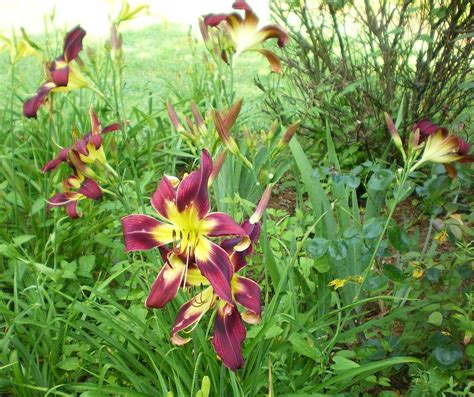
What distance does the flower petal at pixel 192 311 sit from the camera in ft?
4.58

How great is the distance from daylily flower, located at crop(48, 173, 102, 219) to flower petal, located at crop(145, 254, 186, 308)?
0.51 meters

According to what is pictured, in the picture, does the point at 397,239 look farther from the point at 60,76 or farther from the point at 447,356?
the point at 60,76

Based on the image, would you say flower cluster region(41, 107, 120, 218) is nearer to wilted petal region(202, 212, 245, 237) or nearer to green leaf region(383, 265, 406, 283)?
wilted petal region(202, 212, 245, 237)

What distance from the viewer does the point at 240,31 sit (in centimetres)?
174

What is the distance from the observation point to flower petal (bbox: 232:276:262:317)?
54.6 inches

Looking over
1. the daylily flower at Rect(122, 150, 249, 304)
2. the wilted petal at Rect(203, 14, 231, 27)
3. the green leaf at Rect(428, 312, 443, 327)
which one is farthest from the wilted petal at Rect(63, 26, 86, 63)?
the green leaf at Rect(428, 312, 443, 327)

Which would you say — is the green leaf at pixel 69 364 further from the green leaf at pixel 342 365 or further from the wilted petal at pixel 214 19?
the wilted petal at pixel 214 19

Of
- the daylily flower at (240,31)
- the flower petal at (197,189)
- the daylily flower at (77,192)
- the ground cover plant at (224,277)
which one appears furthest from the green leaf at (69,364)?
the daylily flower at (240,31)

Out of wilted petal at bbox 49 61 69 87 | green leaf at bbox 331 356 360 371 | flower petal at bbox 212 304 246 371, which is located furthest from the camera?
green leaf at bbox 331 356 360 371

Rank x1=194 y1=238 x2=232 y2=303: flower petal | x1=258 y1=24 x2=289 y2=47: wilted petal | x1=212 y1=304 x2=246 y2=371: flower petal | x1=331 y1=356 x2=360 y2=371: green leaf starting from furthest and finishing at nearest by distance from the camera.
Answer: x1=258 y1=24 x2=289 y2=47: wilted petal → x1=331 y1=356 x2=360 y2=371: green leaf → x1=212 y1=304 x2=246 y2=371: flower petal → x1=194 y1=238 x2=232 y2=303: flower petal

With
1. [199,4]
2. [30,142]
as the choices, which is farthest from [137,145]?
[199,4]

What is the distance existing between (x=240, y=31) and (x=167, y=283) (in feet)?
2.58

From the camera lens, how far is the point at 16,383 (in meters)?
1.79

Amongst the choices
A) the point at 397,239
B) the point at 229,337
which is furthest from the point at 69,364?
the point at 397,239
